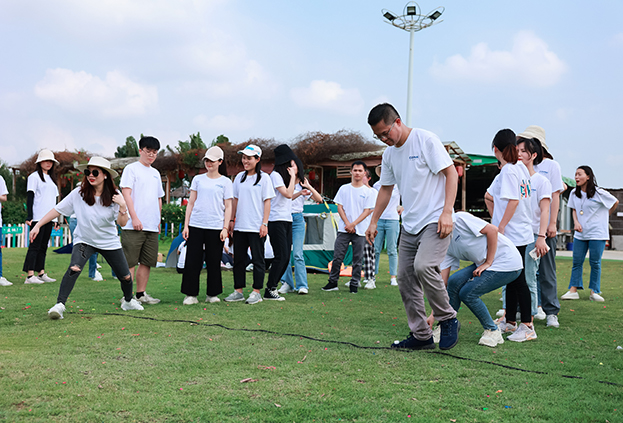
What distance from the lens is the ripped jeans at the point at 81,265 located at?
15.8 feet

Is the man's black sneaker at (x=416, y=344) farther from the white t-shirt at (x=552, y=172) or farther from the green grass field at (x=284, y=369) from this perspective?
the white t-shirt at (x=552, y=172)

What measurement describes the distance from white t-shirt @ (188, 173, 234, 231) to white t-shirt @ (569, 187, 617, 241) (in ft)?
15.4

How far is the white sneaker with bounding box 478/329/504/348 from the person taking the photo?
3.94m

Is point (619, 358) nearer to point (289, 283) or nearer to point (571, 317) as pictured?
point (571, 317)

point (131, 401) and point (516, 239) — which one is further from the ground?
point (516, 239)

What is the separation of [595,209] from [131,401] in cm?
634

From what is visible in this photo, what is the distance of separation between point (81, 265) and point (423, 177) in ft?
10.7

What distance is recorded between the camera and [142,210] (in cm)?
557

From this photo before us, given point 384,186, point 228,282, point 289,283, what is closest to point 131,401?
point 384,186

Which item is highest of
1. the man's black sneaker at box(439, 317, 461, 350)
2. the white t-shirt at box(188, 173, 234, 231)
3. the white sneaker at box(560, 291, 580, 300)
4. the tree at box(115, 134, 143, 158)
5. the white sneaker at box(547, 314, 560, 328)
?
the tree at box(115, 134, 143, 158)

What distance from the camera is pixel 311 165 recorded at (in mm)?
17750

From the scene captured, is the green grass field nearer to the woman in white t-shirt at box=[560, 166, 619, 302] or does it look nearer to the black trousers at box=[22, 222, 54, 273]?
the woman in white t-shirt at box=[560, 166, 619, 302]

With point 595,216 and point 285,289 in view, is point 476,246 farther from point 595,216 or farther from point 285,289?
point 595,216

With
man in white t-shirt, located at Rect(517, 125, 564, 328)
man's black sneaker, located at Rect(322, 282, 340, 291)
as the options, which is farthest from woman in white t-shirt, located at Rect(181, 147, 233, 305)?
man in white t-shirt, located at Rect(517, 125, 564, 328)
